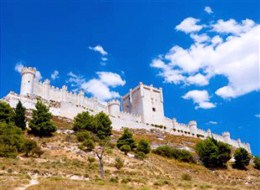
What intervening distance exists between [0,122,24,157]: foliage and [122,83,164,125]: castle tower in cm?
5921

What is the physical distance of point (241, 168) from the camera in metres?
64.1

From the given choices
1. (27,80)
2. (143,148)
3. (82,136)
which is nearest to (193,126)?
(27,80)

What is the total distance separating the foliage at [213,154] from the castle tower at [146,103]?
38199mm

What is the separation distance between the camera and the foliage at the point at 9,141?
1529 inches

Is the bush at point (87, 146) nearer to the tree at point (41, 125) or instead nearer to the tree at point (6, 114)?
the tree at point (41, 125)

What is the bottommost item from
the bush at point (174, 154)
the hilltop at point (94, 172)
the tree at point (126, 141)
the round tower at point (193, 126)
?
the hilltop at point (94, 172)

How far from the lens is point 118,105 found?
9550cm

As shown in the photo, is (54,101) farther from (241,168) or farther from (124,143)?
(241,168)

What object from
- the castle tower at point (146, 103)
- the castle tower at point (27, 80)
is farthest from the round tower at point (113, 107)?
the castle tower at point (27, 80)

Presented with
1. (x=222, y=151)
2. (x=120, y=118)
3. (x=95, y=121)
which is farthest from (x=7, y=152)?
(x=120, y=118)

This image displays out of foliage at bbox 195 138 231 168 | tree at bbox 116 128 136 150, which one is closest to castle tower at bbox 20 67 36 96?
tree at bbox 116 128 136 150

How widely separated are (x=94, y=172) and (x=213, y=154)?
32643mm

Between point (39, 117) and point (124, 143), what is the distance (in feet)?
49.6

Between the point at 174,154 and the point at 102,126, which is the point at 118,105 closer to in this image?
the point at 102,126
